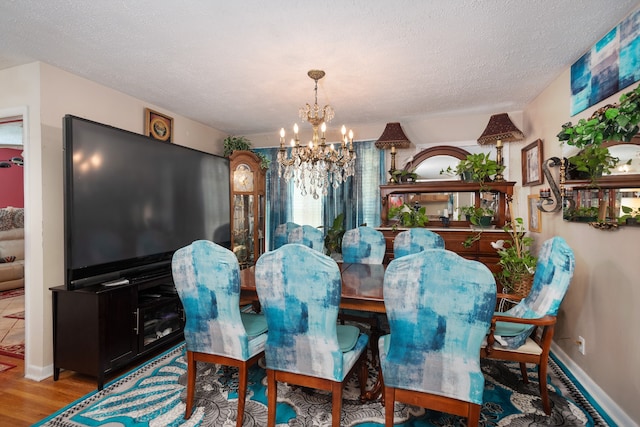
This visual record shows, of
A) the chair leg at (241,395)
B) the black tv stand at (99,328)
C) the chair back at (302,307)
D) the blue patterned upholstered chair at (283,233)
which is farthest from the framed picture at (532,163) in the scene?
the black tv stand at (99,328)

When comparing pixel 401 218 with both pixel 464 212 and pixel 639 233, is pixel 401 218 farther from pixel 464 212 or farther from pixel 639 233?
pixel 639 233

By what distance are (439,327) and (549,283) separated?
1002 mm

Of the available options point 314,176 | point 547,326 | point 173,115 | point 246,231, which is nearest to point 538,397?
point 547,326

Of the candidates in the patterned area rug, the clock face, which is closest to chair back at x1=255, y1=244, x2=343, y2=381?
the patterned area rug

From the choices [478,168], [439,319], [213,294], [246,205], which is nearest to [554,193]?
[478,168]

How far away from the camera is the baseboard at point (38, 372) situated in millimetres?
2469

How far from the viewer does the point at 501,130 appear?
3.64 metres

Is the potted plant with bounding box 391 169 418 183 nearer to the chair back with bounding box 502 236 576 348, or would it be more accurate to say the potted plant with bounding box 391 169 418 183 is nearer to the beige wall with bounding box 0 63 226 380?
the chair back with bounding box 502 236 576 348

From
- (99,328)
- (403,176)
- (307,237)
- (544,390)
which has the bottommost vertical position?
(544,390)

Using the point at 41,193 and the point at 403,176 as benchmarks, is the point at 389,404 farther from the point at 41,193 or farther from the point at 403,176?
the point at 403,176

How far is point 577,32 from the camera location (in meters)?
2.10

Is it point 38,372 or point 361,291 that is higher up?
point 361,291

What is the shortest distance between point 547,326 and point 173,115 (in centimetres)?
419

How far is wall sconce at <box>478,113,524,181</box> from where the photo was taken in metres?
3.59
